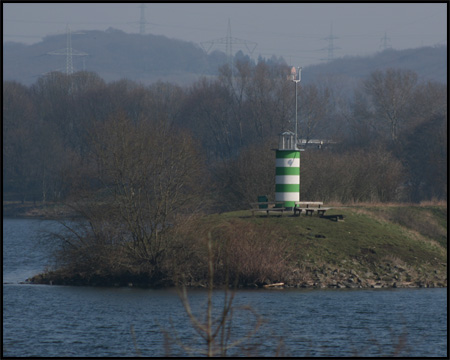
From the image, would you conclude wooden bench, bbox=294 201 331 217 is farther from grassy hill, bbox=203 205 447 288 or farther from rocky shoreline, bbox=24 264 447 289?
rocky shoreline, bbox=24 264 447 289

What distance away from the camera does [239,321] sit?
26.0m

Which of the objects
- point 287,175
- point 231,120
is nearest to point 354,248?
point 287,175

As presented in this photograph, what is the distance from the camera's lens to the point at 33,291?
31844 millimetres

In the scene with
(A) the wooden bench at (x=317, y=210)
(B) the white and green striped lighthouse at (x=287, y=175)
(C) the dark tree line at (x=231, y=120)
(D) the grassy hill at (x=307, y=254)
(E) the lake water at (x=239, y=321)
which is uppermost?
(C) the dark tree line at (x=231, y=120)

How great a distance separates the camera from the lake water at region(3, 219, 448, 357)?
72.4 feet

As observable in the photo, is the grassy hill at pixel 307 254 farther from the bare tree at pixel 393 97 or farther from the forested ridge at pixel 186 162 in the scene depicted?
the bare tree at pixel 393 97

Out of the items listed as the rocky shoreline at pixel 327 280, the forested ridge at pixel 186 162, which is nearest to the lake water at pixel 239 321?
the rocky shoreline at pixel 327 280

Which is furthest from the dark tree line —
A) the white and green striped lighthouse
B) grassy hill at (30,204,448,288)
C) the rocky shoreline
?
the rocky shoreline

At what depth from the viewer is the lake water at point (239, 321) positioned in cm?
2208

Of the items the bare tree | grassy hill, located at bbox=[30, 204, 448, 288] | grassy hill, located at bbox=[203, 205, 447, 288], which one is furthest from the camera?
the bare tree

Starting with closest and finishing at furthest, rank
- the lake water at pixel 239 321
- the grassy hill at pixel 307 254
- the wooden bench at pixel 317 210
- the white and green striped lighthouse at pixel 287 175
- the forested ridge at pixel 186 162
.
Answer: the lake water at pixel 239 321 → the grassy hill at pixel 307 254 → the forested ridge at pixel 186 162 → the wooden bench at pixel 317 210 → the white and green striped lighthouse at pixel 287 175

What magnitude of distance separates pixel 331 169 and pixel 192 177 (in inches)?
580

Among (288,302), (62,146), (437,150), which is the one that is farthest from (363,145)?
(288,302)

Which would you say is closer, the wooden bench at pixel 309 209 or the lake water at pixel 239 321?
the lake water at pixel 239 321
